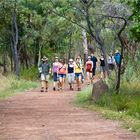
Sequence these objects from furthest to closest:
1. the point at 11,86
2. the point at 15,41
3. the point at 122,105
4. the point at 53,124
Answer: the point at 15,41
the point at 11,86
the point at 122,105
the point at 53,124

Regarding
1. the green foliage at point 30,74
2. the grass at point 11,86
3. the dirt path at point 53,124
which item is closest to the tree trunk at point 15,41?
the green foliage at point 30,74

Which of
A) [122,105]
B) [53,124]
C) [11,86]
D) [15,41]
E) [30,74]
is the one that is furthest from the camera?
[30,74]

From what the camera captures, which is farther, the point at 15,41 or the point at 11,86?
the point at 15,41

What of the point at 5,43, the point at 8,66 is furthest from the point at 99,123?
the point at 8,66

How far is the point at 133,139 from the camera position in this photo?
1015 centimetres

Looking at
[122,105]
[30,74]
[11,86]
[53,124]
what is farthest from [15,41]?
[53,124]

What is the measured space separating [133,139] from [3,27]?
24952 mm

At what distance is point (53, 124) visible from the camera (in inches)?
491

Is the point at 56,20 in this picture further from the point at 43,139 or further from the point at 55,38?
the point at 43,139

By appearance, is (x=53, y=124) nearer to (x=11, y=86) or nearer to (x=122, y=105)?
(x=122, y=105)

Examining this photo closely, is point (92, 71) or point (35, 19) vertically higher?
point (35, 19)

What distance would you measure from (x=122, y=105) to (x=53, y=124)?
11.8ft

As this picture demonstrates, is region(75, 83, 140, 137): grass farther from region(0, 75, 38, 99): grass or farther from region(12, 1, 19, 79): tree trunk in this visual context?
region(12, 1, 19, 79): tree trunk

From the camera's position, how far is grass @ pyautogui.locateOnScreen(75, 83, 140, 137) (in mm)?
12788
